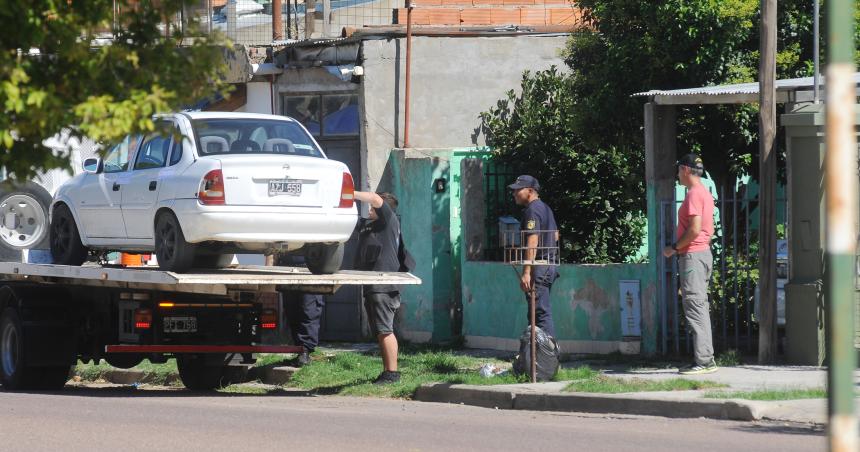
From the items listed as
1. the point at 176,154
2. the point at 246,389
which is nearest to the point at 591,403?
the point at 176,154

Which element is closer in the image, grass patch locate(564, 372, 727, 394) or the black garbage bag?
grass patch locate(564, 372, 727, 394)

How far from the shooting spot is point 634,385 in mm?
11336

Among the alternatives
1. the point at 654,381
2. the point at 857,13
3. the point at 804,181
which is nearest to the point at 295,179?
the point at 654,381

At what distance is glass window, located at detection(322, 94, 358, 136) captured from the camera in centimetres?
1786

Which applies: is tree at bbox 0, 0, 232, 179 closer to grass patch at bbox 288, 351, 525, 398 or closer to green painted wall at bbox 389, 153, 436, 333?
grass patch at bbox 288, 351, 525, 398

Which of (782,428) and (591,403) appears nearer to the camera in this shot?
(782,428)

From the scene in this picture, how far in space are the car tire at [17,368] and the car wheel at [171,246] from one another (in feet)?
7.04

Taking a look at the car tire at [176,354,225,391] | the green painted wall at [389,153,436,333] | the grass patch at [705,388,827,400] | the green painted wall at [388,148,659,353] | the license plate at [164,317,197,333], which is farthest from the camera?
the green painted wall at [389,153,436,333]

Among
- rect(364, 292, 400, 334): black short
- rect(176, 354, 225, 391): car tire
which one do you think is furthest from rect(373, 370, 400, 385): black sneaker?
rect(176, 354, 225, 391): car tire

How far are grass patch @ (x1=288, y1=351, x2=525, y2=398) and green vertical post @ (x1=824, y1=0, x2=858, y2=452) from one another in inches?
332

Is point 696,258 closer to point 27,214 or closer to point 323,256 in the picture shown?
point 323,256

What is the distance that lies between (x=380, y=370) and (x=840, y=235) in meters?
10.2

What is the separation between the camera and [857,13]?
48.7 ft

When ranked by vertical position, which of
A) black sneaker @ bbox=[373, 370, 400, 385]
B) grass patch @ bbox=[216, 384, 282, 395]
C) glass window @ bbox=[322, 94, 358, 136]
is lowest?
grass patch @ bbox=[216, 384, 282, 395]
